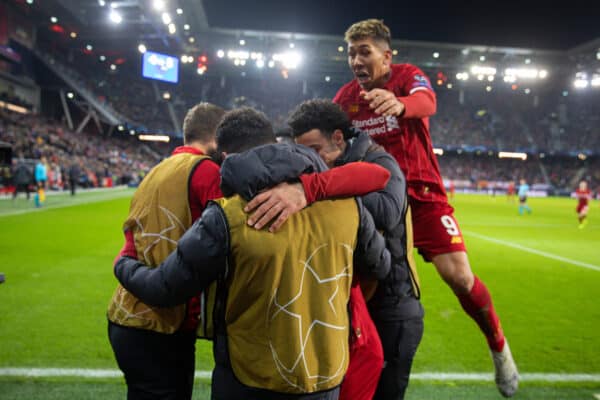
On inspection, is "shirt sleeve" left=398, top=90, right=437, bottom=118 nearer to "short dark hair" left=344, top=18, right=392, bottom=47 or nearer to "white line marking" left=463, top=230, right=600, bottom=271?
"short dark hair" left=344, top=18, right=392, bottom=47

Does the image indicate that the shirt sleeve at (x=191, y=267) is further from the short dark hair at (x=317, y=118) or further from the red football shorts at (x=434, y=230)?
the red football shorts at (x=434, y=230)

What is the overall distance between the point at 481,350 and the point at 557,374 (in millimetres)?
678

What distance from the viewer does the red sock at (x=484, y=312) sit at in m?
3.06

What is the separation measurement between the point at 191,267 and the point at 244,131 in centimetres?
59

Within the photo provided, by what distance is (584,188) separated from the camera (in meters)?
16.1

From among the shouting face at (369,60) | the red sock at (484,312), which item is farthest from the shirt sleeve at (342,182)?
the red sock at (484,312)

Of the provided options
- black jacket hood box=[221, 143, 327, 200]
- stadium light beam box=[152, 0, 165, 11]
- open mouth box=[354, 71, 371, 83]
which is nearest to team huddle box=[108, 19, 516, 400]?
black jacket hood box=[221, 143, 327, 200]

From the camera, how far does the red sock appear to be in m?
3.06

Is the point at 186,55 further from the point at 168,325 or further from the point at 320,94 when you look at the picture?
the point at 168,325

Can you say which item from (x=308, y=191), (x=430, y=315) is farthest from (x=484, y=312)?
(x=430, y=315)

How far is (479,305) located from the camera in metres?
3.07

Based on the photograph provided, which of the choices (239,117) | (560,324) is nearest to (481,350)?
(560,324)

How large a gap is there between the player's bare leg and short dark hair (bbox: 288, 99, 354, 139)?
1397mm

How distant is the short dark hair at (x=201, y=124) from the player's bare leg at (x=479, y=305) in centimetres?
178
